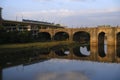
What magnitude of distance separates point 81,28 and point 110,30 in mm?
12502

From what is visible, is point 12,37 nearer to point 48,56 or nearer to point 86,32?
point 48,56

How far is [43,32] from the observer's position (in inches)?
4400

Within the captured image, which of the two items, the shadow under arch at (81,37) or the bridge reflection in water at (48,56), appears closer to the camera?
the bridge reflection in water at (48,56)

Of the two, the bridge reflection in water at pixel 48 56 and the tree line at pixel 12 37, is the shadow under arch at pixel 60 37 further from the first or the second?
the tree line at pixel 12 37

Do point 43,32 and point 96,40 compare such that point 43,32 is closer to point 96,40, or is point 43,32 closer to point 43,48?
point 96,40

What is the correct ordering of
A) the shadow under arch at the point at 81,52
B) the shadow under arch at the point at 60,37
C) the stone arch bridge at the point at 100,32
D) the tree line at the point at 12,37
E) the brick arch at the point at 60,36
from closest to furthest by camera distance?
1. the shadow under arch at the point at 81,52
2. the tree line at the point at 12,37
3. the stone arch bridge at the point at 100,32
4. the brick arch at the point at 60,36
5. the shadow under arch at the point at 60,37

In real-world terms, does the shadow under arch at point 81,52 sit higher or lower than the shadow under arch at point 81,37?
lower

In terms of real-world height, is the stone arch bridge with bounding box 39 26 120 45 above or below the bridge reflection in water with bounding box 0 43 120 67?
above

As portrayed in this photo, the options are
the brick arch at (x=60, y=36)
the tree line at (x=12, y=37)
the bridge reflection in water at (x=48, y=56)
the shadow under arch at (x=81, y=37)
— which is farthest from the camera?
the brick arch at (x=60, y=36)

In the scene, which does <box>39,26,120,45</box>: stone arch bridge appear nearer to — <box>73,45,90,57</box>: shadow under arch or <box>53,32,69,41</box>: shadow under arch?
<box>53,32,69,41</box>: shadow under arch

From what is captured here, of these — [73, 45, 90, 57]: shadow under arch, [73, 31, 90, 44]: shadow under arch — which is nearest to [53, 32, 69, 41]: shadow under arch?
[73, 31, 90, 44]: shadow under arch

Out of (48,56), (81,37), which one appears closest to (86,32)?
(81,37)

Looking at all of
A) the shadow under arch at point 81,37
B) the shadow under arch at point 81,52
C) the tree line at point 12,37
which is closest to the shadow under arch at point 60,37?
the shadow under arch at point 81,37

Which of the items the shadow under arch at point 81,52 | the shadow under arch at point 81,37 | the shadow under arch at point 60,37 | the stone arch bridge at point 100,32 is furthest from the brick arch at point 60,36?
the shadow under arch at point 81,52
